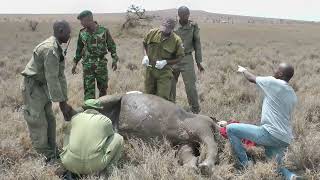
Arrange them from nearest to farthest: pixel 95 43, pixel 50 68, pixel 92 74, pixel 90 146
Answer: pixel 90 146, pixel 50 68, pixel 95 43, pixel 92 74

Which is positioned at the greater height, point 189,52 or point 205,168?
point 189,52

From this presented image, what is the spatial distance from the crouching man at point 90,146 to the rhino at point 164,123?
0.75 m

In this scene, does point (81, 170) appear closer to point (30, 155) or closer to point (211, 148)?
point (30, 155)

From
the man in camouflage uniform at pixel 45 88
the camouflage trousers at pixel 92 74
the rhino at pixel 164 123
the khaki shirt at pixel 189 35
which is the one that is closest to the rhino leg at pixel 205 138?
the rhino at pixel 164 123

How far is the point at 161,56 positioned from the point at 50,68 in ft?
8.05

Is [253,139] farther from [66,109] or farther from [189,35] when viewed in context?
[189,35]

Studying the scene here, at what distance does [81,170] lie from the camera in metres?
5.72

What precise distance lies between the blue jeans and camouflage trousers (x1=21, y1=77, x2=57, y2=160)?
7.37 ft

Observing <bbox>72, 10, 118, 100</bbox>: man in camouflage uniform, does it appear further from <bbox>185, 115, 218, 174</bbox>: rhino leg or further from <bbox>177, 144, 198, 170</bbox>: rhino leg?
<bbox>177, 144, 198, 170</bbox>: rhino leg

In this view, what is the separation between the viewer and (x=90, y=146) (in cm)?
567

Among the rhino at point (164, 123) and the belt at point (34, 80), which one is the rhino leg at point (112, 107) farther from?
the belt at point (34, 80)

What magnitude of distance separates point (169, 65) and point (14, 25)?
35.4 metres

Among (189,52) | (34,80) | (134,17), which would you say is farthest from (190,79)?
(134,17)

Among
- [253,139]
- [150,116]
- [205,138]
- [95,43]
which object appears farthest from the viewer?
[95,43]
